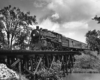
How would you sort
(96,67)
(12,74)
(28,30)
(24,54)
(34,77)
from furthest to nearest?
(28,30), (96,67), (34,77), (24,54), (12,74)

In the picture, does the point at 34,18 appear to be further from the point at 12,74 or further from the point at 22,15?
the point at 12,74

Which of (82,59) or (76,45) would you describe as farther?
(76,45)

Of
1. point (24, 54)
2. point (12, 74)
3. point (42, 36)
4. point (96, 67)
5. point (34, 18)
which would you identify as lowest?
point (96, 67)

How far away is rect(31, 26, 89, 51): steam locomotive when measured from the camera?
99.2ft

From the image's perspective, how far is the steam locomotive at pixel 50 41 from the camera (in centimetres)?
3025

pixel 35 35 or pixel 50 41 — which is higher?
pixel 35 35

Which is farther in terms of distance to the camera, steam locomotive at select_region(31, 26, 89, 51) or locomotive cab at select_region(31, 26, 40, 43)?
locomotive cab at select_region(31, 26, 40, 43)

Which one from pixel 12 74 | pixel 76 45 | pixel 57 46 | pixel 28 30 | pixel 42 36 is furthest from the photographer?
pixel 76 45

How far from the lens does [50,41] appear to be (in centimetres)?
3141

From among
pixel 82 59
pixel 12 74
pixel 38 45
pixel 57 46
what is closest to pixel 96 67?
pixel 82 59

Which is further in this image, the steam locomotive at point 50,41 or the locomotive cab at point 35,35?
the locomotive cab at point 35,35

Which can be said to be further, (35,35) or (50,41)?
(35,35)

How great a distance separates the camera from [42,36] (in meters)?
32.6

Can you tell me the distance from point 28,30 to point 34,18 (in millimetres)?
3270
